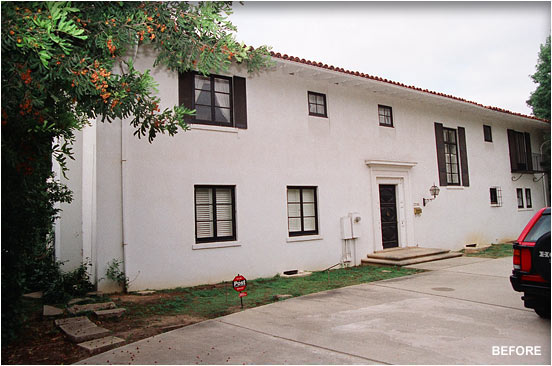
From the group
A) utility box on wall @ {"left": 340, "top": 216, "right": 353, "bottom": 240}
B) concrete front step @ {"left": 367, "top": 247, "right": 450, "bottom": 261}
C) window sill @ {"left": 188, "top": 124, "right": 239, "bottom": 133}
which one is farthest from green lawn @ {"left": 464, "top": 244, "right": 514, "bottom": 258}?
window sill @ {"left": 188, "top": 124, "right": 239, "bottom": 133}

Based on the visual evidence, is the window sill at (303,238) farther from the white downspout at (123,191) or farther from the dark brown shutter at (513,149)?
the dark brown shutter at (513,149)

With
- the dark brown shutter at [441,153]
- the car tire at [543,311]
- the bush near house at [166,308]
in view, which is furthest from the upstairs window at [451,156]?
the car tire at [543,311]

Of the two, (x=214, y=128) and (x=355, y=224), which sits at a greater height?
(x=214, y=128)

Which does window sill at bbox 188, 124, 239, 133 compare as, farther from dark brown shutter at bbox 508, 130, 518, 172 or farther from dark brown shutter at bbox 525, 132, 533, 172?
dark brown shutter at bbox 525, 132, 533, 172

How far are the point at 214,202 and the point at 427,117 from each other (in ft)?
28.9

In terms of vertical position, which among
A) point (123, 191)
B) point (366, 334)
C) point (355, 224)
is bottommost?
point (366, 334)

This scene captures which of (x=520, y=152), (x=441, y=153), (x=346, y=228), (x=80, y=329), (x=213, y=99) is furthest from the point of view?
(x=520, y=152)

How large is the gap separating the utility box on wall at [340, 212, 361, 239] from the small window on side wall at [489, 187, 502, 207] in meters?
8.04

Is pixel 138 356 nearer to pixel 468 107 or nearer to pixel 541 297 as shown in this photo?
pixel 541 297

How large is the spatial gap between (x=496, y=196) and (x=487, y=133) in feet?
8.59

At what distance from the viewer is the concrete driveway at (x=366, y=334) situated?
4508mm

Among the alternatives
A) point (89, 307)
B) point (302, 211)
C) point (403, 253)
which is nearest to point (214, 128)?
point (302, 211)

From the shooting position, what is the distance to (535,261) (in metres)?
5.07

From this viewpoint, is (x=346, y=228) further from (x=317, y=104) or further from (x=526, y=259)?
(x=526, y=259)
